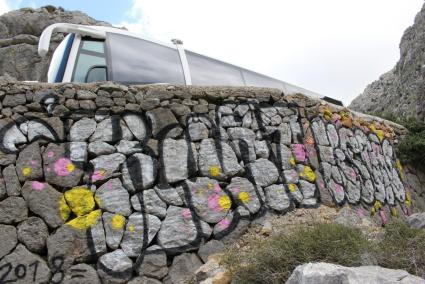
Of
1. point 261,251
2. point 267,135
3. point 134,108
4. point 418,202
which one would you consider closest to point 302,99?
point 267,135

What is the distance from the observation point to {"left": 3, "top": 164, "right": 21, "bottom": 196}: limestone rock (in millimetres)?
6051

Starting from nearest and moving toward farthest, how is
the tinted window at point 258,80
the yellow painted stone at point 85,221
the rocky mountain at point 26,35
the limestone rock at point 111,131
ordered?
the yellow painted stone at point 85,221 < the limestone rock at point 111,131 < the tinted window at point 258,80 < the rocky mountain at point 26,35

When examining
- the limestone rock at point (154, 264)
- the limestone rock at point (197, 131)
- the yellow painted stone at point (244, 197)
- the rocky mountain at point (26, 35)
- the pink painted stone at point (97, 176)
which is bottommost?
the limestone rock at point (154, 264)

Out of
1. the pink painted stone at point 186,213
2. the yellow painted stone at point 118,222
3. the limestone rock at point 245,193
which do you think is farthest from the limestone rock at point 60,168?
the limestone rock at point 245,193

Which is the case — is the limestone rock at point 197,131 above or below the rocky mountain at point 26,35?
below

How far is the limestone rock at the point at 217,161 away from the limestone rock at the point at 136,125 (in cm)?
92

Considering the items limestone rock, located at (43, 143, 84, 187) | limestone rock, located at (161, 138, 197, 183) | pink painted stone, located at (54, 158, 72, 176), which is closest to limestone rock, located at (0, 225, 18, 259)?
limestone rock, located at (43, 143, 84, 187)

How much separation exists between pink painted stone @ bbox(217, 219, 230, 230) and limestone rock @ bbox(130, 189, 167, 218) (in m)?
0.84

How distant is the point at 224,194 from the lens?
7059mm

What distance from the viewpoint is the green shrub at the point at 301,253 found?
197 inches

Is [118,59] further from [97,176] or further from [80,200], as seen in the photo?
[80,200]

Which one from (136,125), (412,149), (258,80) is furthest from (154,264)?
(412,149)

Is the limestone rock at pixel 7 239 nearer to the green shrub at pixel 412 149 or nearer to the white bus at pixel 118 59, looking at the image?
the white bus at pixel 118 59

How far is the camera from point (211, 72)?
8.60 meters
